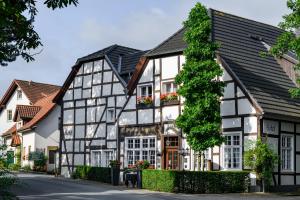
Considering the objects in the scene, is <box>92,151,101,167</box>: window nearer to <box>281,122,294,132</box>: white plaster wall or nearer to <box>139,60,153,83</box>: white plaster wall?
<box>139,60,153,83</box>: white plaster wall

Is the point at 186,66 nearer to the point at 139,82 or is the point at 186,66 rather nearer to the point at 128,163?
the point at 139,82

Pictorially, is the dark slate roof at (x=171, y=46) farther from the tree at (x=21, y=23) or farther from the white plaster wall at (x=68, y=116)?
the tree at (x=21, y=23)

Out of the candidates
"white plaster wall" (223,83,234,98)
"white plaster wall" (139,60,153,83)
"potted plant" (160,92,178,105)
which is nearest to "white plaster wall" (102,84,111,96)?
"white plaster wall" (139,60,153,83)

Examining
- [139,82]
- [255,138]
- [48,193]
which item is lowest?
[48,193]

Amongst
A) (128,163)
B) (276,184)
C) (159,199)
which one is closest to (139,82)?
(128,163)

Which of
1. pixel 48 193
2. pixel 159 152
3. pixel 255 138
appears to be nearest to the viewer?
pixel 48 193

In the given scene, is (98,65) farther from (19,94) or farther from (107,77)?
(19,94)

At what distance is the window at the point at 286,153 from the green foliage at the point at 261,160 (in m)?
2.24

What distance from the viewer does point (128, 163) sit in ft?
105

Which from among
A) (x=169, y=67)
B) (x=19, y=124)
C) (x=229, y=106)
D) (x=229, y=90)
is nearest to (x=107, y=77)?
(x=169, y=67)

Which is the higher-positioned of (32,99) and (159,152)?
(32,99)

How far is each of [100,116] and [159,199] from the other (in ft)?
53.7

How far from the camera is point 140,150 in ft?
103

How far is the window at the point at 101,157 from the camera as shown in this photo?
34.3m
